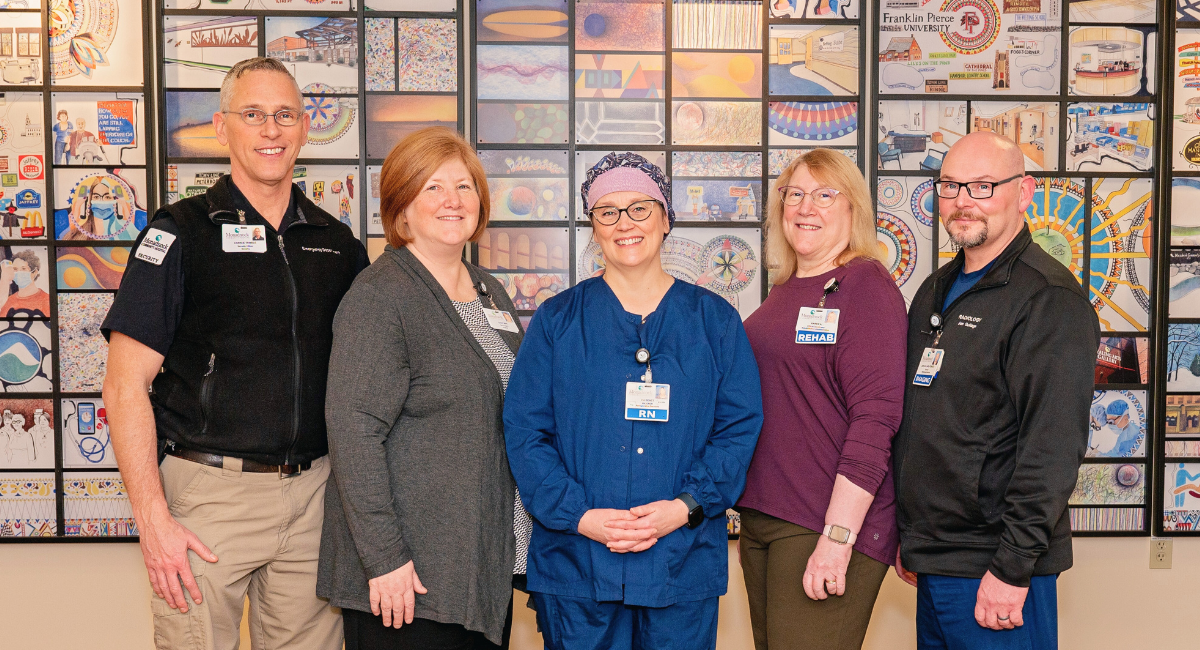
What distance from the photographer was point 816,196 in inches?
83.3

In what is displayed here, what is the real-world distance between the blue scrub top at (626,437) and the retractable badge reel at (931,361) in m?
0.46

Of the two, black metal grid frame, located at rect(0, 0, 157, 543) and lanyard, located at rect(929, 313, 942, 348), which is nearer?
lanyard, located at rect(929, 313, 942, 348)

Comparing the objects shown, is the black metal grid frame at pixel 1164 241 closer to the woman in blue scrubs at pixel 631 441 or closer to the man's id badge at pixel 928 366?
the man's id badge at pixel 928 366

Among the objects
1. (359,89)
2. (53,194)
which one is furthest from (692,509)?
(53,194)

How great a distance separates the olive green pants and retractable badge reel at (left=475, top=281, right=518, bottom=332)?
845mm

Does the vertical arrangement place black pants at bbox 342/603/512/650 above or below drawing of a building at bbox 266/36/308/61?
below

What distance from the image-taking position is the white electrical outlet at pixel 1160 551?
347cm

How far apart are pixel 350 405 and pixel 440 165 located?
64cm

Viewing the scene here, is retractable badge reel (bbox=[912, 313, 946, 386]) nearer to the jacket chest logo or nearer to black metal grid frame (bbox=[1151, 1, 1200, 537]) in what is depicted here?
the jacket chest logo

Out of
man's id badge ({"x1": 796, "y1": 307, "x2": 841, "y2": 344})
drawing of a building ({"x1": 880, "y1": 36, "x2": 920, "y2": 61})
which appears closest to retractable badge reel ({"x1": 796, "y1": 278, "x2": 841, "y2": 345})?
man's id badge ({"x1": 796, "y1": 307, "x2": 841, "y2": 344})

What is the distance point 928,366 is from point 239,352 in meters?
1.75

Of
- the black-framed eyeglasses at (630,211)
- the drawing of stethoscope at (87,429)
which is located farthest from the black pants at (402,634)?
the drawing of stethoscope at (87,429)

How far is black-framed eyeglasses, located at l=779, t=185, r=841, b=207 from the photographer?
210cm

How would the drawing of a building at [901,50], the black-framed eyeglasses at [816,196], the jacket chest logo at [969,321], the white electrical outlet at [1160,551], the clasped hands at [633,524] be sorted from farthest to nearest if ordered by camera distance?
1. the white electrical outlet at [1160,551]
2. the drawing of a building at [901,50]
3. the black-framed eyeglasses at [816,196]
4. the jacket chest logo at [969,321]
5. the clasped hands at [633,524]
